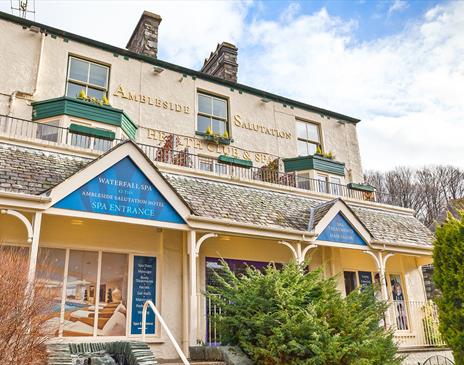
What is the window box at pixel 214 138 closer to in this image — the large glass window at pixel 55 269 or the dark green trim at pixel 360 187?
the dark green trim at pixel 360 187

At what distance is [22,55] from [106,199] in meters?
6.71

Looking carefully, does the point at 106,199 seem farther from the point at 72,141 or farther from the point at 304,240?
the point at 304,240

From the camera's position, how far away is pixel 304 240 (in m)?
11.8

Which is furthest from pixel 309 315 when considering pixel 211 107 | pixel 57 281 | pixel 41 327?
pixel 211 107

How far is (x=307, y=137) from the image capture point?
A: 18.5 m

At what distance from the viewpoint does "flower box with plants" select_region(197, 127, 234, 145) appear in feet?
50.5

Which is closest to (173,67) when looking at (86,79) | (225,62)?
(86,79)

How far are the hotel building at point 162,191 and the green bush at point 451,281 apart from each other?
233 centimetres

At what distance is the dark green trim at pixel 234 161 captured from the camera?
14.8 meters

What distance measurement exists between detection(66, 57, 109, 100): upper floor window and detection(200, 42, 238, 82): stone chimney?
18.3 ft

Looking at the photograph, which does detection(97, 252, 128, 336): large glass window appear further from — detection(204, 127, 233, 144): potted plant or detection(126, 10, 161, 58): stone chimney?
detection(126, 10, 161, 58): stone chimney

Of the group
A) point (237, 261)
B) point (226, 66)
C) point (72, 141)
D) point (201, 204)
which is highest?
point (226, 66)

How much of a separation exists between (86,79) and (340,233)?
945cm

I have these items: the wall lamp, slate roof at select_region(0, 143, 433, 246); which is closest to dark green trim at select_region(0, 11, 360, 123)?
the wall lamp
